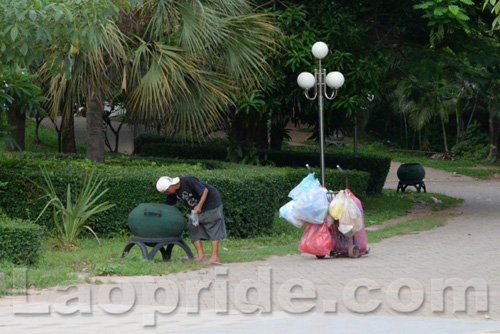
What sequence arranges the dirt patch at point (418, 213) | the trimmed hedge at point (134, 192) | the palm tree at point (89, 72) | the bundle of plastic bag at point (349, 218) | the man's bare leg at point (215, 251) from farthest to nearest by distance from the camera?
the dirt patch at point (418, 213) < the palm tree at point (89, 72) < the trimmed hedge at point (134, 192) < the bundle of plastic bag at point (349, 218) < the man's bare leg at point (215, 251)

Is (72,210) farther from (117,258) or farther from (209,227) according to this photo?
(209,227)

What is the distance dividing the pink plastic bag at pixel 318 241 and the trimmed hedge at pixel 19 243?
3433mm

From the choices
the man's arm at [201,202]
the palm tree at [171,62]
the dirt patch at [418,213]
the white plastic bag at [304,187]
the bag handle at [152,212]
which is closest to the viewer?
the bag handle at [152,212]

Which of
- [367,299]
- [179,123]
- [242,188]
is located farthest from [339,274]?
[179,123]

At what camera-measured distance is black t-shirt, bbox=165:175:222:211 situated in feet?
31.2

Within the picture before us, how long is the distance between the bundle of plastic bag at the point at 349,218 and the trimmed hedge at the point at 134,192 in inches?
96.1

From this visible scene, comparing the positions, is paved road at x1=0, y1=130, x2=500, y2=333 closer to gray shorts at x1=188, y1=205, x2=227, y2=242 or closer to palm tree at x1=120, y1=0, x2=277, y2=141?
gray shorts at x1=188, y1=205, x2=227, y2=242

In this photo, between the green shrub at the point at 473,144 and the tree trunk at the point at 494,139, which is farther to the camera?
the green shrub at the point at 473,144

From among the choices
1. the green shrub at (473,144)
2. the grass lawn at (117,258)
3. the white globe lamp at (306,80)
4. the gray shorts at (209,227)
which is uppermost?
the white globe lamp at (306,80)

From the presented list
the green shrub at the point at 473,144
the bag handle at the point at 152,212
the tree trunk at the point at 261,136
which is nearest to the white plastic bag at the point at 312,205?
the bag handle at the point at 152,212

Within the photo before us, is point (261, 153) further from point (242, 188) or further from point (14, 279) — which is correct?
point (14, 279)

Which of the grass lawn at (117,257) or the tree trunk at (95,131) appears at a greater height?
the tree trunk at (95,131)

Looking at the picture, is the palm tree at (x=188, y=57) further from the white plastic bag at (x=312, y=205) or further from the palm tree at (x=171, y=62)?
the white plastic bag at (x=312, y=205)

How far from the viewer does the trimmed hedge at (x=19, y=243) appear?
866cm
